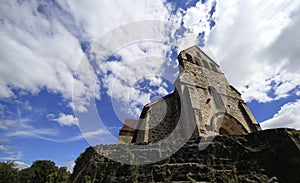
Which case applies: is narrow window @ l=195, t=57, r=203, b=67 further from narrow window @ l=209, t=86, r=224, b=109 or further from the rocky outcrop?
the rocky outcrop

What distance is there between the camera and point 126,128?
74.2 ft

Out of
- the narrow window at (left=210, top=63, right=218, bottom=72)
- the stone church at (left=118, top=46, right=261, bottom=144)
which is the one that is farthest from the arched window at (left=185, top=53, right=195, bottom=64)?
the narrow window at (left=210, top=63, right=218, bottom=72)

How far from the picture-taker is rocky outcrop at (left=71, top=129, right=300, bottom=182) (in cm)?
312

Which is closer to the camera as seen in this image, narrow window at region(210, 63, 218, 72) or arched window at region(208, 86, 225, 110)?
arched window at region(208, 86, 225, 110)

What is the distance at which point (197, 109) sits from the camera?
32.4ft

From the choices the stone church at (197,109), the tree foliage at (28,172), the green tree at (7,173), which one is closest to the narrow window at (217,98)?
the stone church at (197,109)

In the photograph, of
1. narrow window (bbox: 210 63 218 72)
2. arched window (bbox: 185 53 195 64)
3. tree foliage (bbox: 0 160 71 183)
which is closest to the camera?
arched window (bbox: 185 53 195 64)

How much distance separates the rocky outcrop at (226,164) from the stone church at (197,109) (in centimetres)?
533

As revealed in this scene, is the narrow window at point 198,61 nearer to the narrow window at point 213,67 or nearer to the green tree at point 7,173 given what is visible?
the narrow window at point 213,67

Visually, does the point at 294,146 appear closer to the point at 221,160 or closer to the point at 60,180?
the point at 221,160

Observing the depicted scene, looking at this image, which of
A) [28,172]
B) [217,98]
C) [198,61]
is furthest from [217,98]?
[28,172]

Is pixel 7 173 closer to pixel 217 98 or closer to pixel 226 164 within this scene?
pixel 217 98

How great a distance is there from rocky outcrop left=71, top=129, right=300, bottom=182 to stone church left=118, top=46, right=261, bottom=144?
17.5ft

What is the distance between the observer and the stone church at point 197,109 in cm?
999
